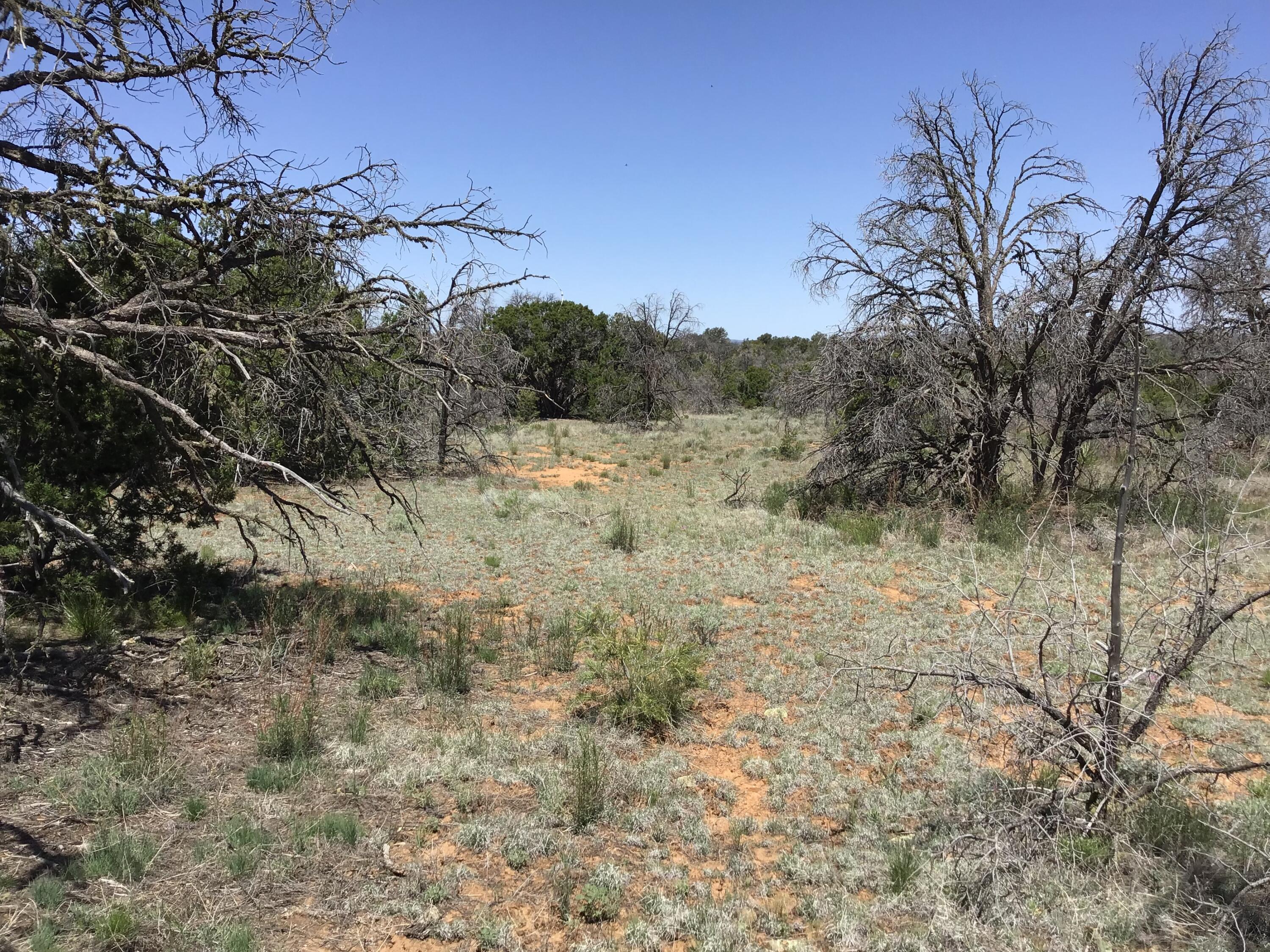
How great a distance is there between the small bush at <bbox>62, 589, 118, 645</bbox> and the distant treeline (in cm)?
2203

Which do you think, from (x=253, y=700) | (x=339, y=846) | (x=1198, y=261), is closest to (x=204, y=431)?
(x=253, y=700)

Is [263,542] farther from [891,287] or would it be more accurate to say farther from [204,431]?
[891,287]

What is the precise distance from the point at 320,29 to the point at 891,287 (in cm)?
982

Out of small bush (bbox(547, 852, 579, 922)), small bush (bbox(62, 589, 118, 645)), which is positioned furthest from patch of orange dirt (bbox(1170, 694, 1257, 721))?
small bush (bbox(62, 589, 118, 645))

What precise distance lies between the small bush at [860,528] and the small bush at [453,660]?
20.8 feet

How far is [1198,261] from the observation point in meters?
10.8

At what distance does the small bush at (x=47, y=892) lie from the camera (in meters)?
3.34

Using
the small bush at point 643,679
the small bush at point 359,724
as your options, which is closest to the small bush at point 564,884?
the small bush at point 643,679

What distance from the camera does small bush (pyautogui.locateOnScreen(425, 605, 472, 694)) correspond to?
21.4 ft

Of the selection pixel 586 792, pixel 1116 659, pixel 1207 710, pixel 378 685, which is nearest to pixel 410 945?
pixel 586 792

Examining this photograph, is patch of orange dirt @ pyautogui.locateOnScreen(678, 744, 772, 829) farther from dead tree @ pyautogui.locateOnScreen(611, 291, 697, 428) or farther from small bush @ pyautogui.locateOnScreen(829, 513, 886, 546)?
dead tree @ pyautogui.locateOnScreen(611, 291, 697, 428)

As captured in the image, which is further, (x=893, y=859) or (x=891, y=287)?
(x=891, y=287)

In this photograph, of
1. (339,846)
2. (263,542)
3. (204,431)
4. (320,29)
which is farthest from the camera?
(263,542)

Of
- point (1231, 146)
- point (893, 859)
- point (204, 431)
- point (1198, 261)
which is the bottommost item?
point (893, 859)
